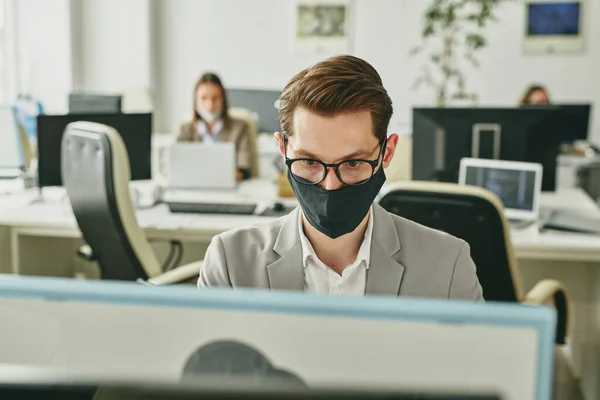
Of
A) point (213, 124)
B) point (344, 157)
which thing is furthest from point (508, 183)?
point (213, 124)

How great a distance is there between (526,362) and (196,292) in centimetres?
26

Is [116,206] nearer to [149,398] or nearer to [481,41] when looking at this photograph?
[149,398]

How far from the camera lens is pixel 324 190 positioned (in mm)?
1342

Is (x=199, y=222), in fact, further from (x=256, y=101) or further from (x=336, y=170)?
(x=256, y=101)

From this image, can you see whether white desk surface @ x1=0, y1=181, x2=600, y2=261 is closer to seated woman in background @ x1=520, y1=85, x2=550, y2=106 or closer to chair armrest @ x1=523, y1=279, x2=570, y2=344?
chair armrest @ x1=523, y1=279, x2=570, y2=344

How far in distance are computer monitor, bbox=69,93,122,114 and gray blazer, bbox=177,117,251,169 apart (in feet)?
2.13

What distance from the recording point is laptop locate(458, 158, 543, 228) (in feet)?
10.4

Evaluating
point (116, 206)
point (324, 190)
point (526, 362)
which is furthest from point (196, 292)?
point (116, 206)

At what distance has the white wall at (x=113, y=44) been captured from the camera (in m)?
7.45

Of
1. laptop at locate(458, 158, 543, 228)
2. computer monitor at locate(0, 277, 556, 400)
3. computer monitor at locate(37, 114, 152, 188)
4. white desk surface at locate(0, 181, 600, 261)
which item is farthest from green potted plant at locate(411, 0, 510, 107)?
computer monitor at locate(0, 277, 556, 400)

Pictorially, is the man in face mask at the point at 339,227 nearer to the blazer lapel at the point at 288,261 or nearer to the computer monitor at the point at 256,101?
the blazer lapel at the point at 288,261

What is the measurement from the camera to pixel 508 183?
10.6 ft

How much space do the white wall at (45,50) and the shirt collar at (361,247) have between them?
6276 millimetres

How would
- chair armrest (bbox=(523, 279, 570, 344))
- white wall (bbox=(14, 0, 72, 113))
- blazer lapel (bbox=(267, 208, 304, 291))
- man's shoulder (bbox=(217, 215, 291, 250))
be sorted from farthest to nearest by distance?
white wall (bbox=(14, 0, 72, 113)) → chair armrest (bbox=(523, 279, 570, 344)) → man's shoulder (bbox=(217, 215, 291, 250)) → blazer lapel (bbox=(267, 208, 304, 291))
